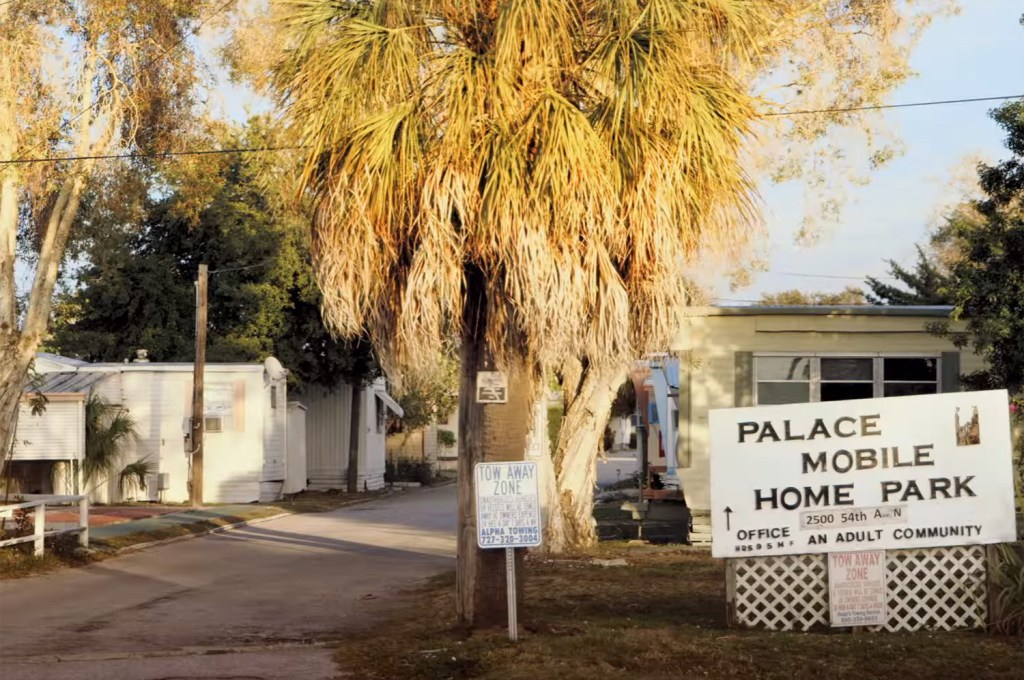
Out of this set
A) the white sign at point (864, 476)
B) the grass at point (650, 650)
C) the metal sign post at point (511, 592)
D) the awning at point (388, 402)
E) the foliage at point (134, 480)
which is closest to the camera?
the grass at point (650, 650)

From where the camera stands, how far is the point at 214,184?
22.6 meters

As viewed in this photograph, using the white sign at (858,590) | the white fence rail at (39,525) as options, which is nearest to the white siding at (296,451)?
the white fence rail at (39,525)

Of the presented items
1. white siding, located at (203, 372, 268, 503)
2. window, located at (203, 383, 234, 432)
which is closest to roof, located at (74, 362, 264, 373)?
white siding, located at (203, 372, 268, 503)

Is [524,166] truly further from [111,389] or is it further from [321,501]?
[321,501]

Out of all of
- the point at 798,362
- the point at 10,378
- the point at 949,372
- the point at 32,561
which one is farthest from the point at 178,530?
the point at 949,372

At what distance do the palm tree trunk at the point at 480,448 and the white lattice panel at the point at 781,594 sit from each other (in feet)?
6.68

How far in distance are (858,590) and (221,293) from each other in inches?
1195

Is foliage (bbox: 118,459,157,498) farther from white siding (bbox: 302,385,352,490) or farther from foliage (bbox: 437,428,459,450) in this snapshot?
foliage (bbox: 437,428,459,450)

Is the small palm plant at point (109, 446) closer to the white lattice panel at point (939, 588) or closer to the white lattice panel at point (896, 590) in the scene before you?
the white lattice panel at point (896, 590)

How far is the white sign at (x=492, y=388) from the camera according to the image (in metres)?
12.5

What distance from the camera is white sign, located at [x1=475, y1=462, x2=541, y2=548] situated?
11734 millimetres

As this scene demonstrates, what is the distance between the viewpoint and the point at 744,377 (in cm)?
2228

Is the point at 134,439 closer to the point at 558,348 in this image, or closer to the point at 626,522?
the point at 626,522

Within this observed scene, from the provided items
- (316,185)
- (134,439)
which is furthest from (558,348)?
(134,439)
